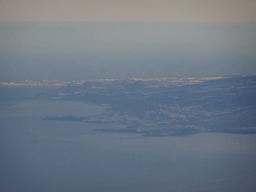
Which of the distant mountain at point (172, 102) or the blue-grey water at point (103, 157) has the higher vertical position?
the distant mountain at point (172, 102)

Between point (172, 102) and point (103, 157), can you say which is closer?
point (103, 157)

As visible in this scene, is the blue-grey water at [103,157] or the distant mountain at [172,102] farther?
the distant mountain at [172,102]

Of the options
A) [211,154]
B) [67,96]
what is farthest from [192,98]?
[67,96]

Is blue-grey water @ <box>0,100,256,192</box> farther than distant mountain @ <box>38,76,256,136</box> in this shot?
No

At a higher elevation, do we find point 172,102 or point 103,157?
point 172,102

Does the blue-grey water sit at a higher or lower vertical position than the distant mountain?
lower
